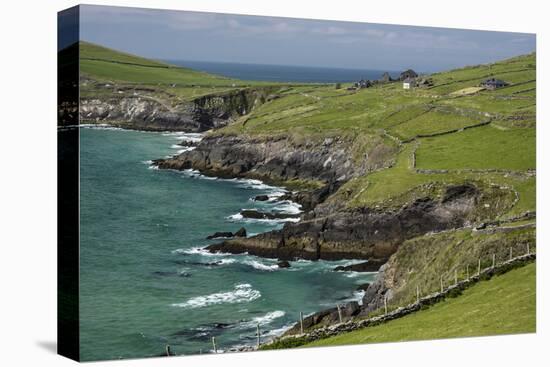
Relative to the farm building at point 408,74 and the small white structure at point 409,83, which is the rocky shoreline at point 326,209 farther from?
the farm building at point 408,74

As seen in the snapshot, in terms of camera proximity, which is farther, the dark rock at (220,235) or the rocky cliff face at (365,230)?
the rocky cliff face at (365,230)

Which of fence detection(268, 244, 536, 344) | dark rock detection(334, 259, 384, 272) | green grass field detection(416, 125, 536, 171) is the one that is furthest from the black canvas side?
green grass field detection(416, 125, 536, 171)

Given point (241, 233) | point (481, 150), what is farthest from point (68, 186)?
point (481, 150)

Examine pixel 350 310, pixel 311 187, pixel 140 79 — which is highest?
pixel 140 79

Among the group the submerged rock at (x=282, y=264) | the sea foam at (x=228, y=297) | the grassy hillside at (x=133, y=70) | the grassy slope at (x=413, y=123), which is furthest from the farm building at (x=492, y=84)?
the sea foam at (x=228, y=297)

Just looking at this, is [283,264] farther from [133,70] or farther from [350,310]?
[133,70]

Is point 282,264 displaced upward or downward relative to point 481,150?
downward

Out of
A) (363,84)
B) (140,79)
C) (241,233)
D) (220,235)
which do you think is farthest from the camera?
(363,84)
